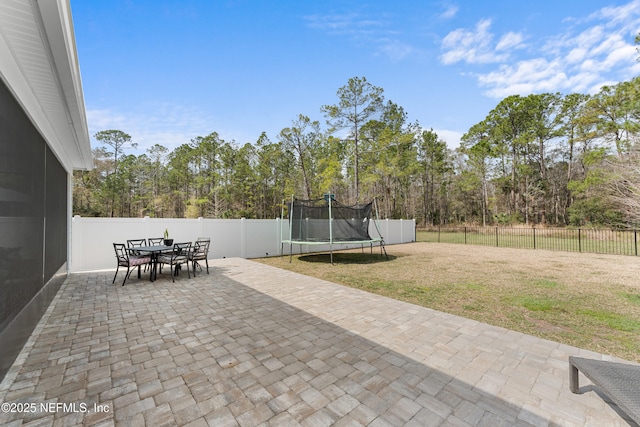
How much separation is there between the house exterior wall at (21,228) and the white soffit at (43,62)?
208mm

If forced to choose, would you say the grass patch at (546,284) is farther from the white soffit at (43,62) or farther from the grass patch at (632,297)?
the white soffit at (43,62)

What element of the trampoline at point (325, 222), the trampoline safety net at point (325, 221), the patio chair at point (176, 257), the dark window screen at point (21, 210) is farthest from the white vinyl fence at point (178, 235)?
the dark window screen at point (21, 210)

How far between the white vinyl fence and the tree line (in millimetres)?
9354

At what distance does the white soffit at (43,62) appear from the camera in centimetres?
175

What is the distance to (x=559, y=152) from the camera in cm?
2353

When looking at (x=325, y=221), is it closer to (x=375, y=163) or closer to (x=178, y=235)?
(x=178, y=235)

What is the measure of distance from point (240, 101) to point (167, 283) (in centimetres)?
765

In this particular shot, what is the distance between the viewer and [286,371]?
214 centimetres

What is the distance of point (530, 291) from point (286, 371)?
5.01 m

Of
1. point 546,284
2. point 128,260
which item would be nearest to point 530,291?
point 546,284

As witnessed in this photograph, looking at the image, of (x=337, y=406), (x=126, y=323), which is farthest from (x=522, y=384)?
(x=126, y=323)

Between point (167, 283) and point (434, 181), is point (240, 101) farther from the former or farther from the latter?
point (434, 181)

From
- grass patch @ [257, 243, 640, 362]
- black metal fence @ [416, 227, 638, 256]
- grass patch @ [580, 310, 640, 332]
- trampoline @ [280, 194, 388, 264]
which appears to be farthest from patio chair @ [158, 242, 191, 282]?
black metal fence @ [416, 227, 638, 256]

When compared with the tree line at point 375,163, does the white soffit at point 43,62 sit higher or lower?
lower
